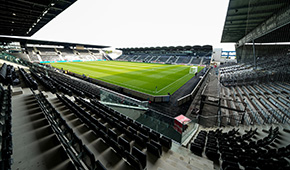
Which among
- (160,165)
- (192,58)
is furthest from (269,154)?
(192,58)

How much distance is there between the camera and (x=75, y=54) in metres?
63.5

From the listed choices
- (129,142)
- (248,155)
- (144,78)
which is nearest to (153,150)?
(129,142)

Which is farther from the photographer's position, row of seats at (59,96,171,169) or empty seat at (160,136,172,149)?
empty seat at (160,136,172,149)

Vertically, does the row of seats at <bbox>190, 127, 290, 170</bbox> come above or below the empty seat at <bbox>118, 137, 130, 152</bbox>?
below

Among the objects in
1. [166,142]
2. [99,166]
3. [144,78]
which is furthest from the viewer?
[144,78]

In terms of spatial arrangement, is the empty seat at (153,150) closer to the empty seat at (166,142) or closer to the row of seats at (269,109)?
the empty seat at (166,142)

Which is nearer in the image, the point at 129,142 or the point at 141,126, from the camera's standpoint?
the point at 129,142

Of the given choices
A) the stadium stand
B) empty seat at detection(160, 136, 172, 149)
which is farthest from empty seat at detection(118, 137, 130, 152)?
the stadium stand

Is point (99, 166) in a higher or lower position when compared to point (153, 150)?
higher

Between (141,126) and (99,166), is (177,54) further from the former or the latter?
(99,166)

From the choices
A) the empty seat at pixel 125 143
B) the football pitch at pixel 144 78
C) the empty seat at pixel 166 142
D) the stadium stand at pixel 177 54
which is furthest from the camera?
the stadium stand at pixel 177 54

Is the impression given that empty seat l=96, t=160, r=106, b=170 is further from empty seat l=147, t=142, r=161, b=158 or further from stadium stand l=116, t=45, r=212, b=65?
stadium stand l=116, t=45, r=212, b=65

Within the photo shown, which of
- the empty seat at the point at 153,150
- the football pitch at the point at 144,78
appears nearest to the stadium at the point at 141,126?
the empty seat at the point at 153,150

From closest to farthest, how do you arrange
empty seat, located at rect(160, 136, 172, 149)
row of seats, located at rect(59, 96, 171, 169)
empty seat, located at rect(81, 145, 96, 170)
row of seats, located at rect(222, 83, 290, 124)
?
empty seat, located at rect(81, 145, 96, 170)
row of seats, located at rect(59, 96, 171, 169)
empty seat, located at rect(160, 136, 172, 149)
row of seats, located at rect(222, 83, 290, 124)
